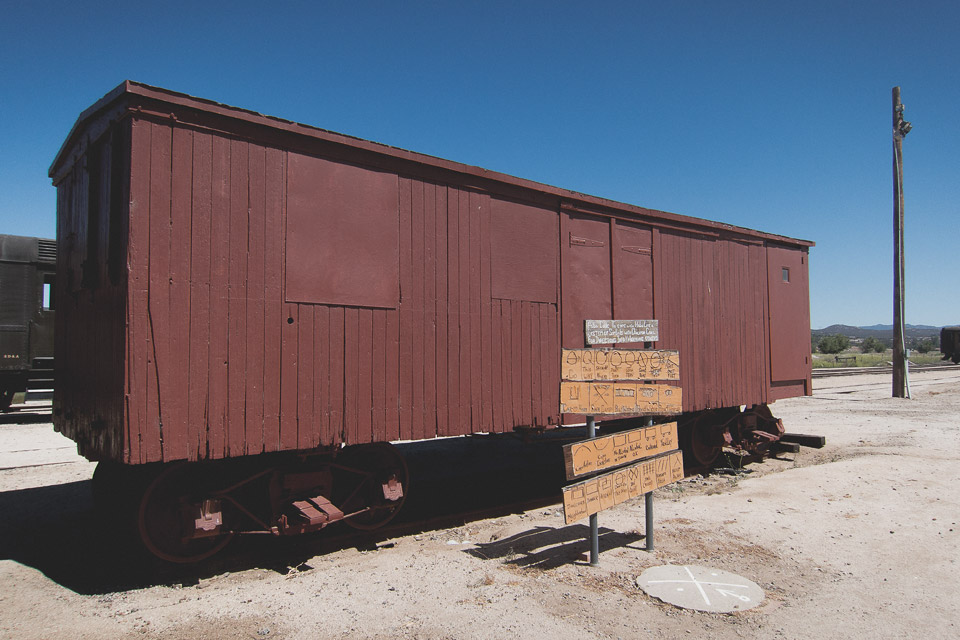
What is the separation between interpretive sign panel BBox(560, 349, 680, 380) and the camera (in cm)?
539

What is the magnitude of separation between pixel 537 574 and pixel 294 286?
3301 mm

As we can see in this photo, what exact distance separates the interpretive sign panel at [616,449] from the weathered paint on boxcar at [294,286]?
1.65 meters

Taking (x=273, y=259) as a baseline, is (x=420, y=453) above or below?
below

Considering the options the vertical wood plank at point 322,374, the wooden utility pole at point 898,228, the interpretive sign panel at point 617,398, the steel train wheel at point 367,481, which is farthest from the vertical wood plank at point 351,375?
the wooden utility pole at point 898,228

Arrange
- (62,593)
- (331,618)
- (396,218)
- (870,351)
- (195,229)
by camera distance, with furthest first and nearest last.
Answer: (870,351)
(396,218)
(195,229)
(62,593)
(331,618)

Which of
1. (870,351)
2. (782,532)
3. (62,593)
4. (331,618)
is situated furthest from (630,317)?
(870,351)

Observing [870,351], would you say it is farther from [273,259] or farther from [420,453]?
[273,259]

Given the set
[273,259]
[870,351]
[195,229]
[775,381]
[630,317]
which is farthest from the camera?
[870,351]

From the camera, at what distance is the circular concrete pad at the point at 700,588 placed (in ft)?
14.1

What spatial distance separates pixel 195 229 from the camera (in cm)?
480

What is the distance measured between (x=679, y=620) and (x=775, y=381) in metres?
7.45

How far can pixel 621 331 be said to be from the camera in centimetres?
633

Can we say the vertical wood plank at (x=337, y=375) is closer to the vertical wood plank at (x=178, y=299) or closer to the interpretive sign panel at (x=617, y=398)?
the vertical wood plank at (x=178, y=299)

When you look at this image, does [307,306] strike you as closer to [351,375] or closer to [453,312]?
[351,375]
